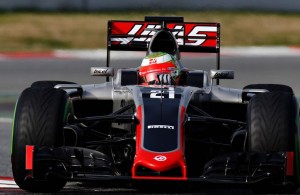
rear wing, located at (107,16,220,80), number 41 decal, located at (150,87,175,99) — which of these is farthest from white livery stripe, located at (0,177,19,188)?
rear wing, located at (107,16,220,80)

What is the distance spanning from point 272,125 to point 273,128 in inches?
1.0

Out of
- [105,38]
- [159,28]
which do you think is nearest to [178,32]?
[159,28]

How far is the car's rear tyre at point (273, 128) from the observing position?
8.02 metres

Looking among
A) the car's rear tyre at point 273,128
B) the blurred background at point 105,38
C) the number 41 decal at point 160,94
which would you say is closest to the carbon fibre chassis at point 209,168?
the car's rear tyre at point 273,128

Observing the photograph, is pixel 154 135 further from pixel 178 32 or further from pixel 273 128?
pixel 178 32

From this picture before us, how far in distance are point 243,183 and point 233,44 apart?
53.2 ft

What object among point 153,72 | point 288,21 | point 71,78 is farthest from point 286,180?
point 288,21

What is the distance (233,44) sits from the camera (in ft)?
77.8

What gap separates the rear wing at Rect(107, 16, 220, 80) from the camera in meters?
11.3

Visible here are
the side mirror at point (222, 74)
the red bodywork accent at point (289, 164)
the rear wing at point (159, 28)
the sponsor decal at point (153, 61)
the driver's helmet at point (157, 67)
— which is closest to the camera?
the red bodywork accent at point (289, 164)

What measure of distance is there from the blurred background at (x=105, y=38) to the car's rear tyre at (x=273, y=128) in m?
5.71

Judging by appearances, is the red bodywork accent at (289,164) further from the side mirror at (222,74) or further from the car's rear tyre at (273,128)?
the side mirror at (222,74)

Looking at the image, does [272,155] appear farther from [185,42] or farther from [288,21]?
[288,21]

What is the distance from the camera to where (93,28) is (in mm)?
26344
